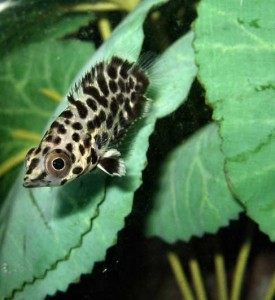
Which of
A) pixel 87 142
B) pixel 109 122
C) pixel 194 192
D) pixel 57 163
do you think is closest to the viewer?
pixel 57 163

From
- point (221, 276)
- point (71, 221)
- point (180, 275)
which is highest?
point (71, 221)

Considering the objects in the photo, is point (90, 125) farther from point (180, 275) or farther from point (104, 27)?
point (180, 275)

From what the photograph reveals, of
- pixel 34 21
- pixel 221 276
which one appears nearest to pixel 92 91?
pixel 34 21

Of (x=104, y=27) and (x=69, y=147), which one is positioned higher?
(x=104, y=27)

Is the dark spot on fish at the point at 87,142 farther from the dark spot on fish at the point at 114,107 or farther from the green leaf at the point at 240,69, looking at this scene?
the green leaf at the point at 240,69

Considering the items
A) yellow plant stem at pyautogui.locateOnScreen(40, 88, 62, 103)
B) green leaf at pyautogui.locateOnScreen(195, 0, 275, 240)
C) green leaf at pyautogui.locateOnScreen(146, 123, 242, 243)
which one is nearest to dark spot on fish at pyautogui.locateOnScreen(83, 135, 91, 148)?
green leaf at pyautogui.locateOnScreen(195, 0, 275, 240)

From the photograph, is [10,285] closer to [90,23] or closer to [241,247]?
[241,247]

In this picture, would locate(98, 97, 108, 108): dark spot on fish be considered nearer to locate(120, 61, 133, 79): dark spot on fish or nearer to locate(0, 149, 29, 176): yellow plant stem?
locate(120, 61, 133, 79): dark spot on fish
